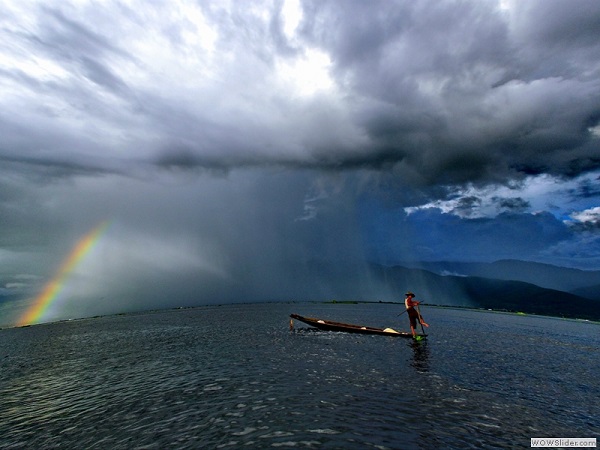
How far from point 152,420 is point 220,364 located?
17127mm

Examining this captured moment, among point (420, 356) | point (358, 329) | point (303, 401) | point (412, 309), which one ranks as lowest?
point (420, 356)

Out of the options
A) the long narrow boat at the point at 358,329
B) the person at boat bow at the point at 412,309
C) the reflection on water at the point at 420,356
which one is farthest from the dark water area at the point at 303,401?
the long narrow boat at the point at 358,329

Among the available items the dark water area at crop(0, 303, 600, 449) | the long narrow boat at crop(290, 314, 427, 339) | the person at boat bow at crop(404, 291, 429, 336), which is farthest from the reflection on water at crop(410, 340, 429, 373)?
the long narrow boat at crop(290, 314, 427, 339)

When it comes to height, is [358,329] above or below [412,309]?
below

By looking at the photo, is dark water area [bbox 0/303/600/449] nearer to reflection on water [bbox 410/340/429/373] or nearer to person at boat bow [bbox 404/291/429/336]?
reflection on water [bbox 410/340/429/373]

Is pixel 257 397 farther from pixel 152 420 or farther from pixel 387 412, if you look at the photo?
pixel 387 412

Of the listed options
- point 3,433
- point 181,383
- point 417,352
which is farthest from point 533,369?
point 3,433

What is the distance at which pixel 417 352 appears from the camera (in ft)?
139

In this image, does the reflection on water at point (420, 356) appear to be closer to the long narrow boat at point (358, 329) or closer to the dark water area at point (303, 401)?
the dark water area at point (303, 401)

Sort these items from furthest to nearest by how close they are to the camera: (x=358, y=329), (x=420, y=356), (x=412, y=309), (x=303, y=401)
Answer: (x=358, y=329)
(x=412, y=309)
(x=420, y=356)
(x=303, y=401)

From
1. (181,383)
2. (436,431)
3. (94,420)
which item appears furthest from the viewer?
(181,383)

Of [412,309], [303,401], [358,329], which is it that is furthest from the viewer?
[358,329]

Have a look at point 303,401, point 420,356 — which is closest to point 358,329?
point 420,356

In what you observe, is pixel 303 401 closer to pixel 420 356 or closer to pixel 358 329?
pixel 420 356
